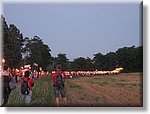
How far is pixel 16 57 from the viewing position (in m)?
7.66

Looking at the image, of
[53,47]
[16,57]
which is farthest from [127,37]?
[16,57]

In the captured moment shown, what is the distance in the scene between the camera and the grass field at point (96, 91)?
24.7ft

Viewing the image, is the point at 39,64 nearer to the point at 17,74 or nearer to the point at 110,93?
the point at 17,74

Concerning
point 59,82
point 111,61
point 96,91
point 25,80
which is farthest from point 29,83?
point 111,61

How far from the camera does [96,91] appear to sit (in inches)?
302

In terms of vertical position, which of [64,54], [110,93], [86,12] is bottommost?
[110,93]

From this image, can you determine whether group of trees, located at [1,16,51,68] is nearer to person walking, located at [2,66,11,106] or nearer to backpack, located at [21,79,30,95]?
person walking, located at [2,66,11,106]

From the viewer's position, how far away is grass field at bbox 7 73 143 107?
7.53 metres

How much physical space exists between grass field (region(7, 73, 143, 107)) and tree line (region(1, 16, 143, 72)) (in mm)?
132

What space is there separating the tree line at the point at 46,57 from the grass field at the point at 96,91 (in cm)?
13

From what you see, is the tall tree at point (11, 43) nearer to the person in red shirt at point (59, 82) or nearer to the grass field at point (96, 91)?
the grass field at point (96, 91)

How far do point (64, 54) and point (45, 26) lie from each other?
440 mm

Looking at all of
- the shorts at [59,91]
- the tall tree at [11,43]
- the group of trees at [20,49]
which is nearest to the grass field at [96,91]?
the shorts at [59,91]

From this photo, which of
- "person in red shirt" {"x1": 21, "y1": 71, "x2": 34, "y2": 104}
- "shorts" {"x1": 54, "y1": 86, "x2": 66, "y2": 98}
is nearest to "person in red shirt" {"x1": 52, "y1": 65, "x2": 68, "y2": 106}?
"shorts" {"x1": 54, "y1": 86, "x2": 66, "y2": 98}
